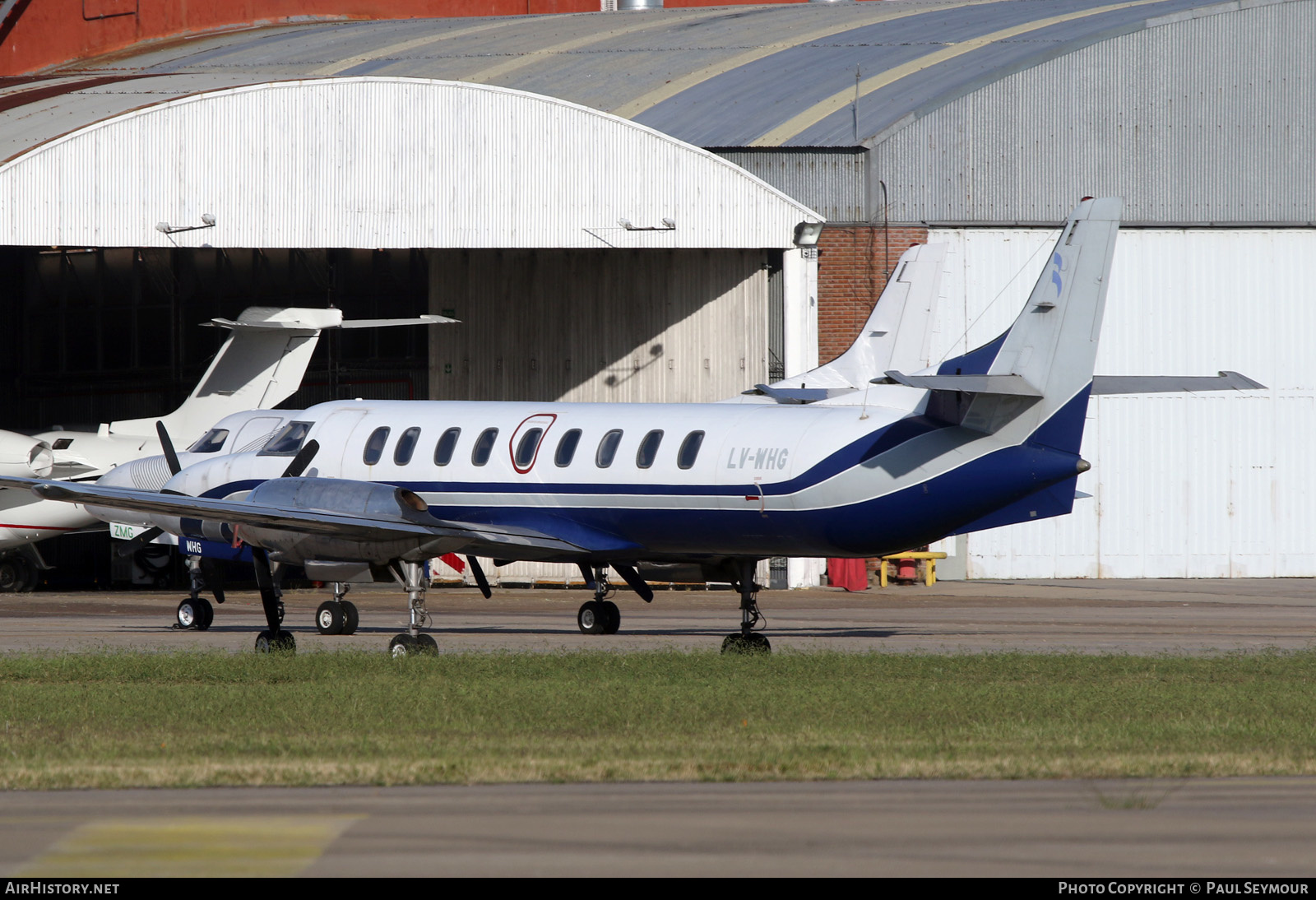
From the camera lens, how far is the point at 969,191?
41.2m

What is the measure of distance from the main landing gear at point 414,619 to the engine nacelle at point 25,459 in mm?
18825

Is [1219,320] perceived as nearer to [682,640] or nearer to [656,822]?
[682,640]

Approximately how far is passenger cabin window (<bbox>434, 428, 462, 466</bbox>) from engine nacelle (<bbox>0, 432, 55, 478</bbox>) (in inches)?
644

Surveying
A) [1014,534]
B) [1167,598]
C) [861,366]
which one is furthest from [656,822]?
[1014,534]

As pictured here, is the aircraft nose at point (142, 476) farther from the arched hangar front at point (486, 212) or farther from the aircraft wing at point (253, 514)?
the arched hangar front at point (486, 212)

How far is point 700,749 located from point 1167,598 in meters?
24.6

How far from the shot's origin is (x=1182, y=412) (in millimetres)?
41656

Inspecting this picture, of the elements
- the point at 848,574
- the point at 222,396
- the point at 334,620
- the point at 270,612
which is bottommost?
the point at 848,574

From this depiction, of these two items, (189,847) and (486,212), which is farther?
(486,212)

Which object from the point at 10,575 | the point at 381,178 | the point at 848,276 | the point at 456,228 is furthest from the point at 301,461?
the point at 10,575

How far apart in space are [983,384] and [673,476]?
4.65m

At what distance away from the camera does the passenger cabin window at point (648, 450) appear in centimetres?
2325

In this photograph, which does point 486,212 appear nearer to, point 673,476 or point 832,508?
point 673,476

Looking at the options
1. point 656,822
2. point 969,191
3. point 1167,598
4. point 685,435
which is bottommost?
point 1167,598
